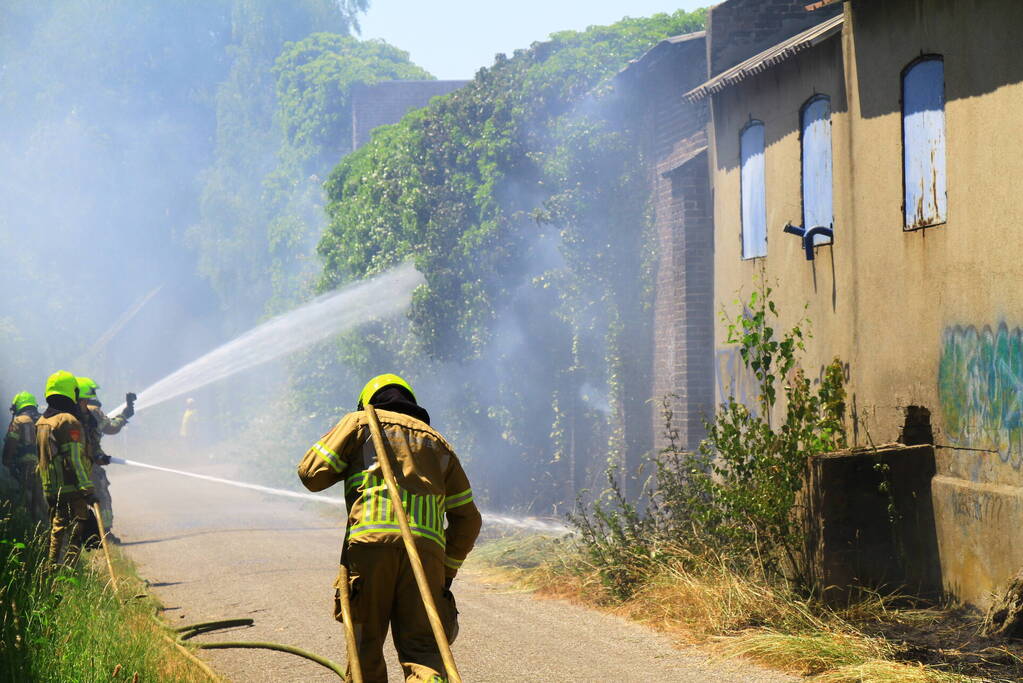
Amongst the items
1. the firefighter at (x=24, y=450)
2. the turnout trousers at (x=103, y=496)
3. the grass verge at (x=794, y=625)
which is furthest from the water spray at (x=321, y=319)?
the grass verge at (x=794, y=625)

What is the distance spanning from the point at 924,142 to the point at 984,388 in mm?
2026

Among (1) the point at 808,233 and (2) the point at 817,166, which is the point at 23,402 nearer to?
(1) the point at 808,233

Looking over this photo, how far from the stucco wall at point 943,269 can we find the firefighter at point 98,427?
6584 mm

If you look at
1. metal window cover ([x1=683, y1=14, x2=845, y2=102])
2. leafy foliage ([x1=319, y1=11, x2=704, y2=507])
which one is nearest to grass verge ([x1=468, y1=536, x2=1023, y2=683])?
metal window cover ([x1=683, y1=14, x2=845, y2=102])

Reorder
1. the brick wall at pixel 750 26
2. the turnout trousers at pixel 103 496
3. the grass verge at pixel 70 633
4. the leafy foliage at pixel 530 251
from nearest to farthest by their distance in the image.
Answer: the grass verge at pixel 70 633 → the turnout trousers at pixel 103 496 → the brick wall at pixel 750 26 → the leafy foliage at pixel 530 251

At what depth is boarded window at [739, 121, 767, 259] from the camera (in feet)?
44.4

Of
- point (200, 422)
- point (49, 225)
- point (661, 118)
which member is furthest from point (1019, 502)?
point (49, 225)

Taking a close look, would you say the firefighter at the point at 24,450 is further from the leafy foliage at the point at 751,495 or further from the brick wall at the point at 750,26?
the brick wall at the point at 750,26

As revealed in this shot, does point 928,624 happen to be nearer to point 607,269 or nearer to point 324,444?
point 324,444

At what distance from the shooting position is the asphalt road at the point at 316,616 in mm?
7934

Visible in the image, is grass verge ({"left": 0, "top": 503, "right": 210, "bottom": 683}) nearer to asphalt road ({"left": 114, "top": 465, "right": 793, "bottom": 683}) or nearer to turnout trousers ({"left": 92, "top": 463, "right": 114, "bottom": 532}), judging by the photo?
asphalt road ({"left": 114, "top": 465, "right": 793, "bottom": 683})

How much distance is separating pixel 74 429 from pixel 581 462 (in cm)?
1068

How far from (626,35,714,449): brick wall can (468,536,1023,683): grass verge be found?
488 cm

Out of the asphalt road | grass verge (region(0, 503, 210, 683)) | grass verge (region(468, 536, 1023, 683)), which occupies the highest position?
grass verge (region(0, 503, 210, 683))
